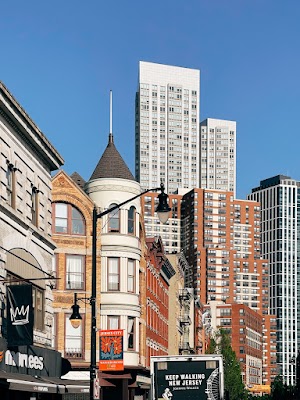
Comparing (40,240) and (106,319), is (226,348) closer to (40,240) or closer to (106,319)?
(106,319)

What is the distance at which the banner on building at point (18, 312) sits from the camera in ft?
104

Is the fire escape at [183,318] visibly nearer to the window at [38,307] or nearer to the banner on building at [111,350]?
the window at [38,307]

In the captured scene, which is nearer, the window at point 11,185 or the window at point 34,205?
the window at point 11,185

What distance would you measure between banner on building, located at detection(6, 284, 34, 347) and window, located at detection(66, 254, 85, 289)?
26.2 meters

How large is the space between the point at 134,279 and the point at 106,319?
335 centimetres

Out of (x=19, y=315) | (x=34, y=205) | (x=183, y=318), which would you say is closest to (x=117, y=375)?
(x=34, y=205)

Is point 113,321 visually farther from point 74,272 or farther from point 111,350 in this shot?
point 111,350

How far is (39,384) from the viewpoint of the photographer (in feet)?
110

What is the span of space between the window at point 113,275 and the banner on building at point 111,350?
20727 mm

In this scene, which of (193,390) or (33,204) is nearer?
(193,390)

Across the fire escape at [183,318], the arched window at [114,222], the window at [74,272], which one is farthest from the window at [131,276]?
the fire escape at [183,318]

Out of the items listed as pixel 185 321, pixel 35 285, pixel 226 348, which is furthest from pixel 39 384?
pixel 226 348

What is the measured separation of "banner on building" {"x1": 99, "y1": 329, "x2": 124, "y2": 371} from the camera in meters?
36.7

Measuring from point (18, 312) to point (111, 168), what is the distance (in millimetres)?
29320
